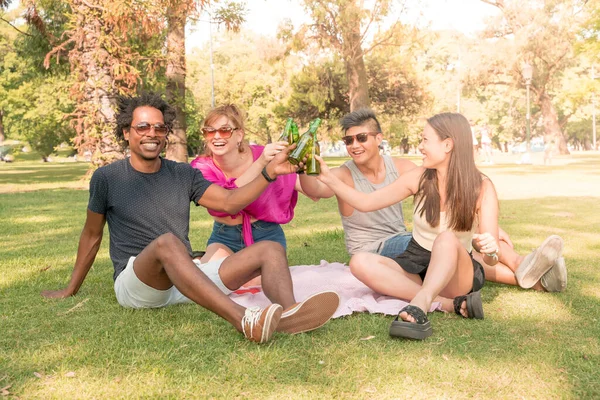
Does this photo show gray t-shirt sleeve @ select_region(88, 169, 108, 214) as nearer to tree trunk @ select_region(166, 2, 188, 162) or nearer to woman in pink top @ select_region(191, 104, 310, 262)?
woman in pink top @ select_region(191, 104, 310, 262)

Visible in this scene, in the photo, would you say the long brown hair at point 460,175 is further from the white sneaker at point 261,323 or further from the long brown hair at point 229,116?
the long brown hair at point 229,116

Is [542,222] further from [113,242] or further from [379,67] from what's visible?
[379,67]

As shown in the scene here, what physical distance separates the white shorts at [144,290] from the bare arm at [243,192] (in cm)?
40

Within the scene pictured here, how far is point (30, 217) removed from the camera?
38.2ft

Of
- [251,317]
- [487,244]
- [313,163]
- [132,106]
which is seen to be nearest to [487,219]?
Result: [487,244]

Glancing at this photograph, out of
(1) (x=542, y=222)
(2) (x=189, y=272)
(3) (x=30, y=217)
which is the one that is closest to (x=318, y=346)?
(2) (x=189, y=272)

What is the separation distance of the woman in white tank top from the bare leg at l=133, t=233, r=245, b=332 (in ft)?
3.54

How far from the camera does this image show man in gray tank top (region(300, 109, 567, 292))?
16.6 feet

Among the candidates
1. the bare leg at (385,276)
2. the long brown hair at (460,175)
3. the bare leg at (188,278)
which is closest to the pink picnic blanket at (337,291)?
the bare leg at (385,276)

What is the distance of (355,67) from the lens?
25234 mm

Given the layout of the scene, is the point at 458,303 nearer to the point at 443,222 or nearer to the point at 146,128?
the point at 443,222

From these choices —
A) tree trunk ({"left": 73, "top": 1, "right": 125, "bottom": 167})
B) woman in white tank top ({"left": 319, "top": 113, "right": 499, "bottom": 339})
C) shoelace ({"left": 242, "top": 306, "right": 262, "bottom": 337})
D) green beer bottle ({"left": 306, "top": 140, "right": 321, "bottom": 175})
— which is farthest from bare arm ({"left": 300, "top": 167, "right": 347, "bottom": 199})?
tree trunk ({"left": 73, "top": 1, "right": 125, "bottom": 167})

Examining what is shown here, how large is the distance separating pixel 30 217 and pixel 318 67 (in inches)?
889

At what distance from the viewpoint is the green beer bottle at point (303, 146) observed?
4301mm
